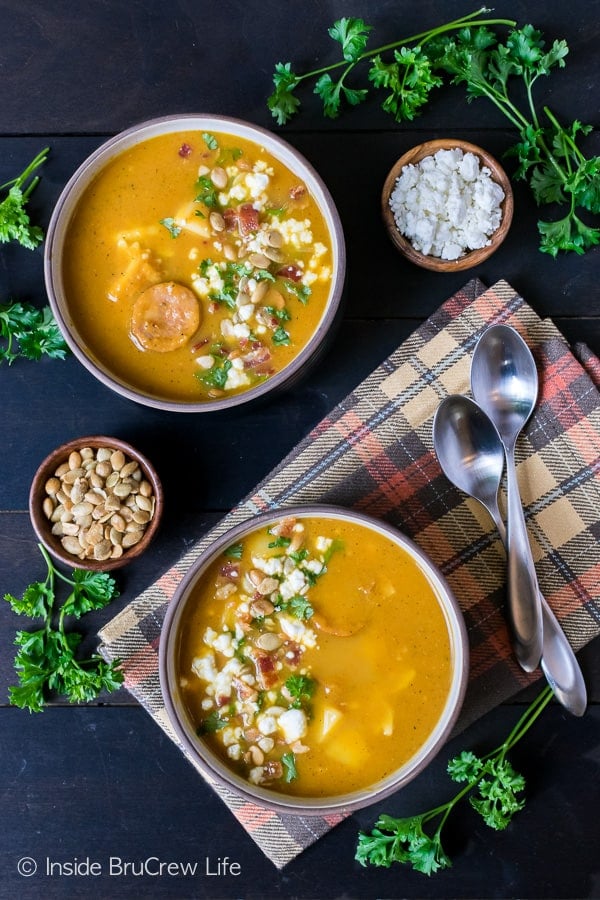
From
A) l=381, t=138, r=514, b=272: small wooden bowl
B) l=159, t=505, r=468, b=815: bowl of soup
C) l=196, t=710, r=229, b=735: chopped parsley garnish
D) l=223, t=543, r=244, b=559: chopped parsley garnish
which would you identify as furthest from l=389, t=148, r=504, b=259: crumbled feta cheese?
l=196, t=710, r=229, b=735: chopped parsley garnish

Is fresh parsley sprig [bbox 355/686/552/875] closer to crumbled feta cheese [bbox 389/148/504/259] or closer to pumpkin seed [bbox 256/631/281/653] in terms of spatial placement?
pumpkin seed [bbox 256/631/281/653]

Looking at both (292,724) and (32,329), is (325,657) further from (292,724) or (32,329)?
(32,329)

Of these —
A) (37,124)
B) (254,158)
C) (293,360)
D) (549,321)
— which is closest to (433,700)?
(293,360)

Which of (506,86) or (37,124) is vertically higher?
(37,124)

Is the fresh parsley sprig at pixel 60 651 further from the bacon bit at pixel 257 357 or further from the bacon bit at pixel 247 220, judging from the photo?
the bacon bit at pixel 247 220

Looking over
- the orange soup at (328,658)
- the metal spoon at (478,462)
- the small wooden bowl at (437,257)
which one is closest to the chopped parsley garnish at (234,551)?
the orange soup at (328,658)

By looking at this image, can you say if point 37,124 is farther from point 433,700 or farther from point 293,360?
point 433,700
